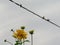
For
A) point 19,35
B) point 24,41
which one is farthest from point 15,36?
point 24,41

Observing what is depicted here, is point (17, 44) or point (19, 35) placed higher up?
point (19, 35)

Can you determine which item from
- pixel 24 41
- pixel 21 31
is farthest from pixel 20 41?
pixel 21 31

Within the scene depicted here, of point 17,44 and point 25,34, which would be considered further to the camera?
point 25,34

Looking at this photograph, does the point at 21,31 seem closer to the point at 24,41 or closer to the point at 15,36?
the point at 15,36

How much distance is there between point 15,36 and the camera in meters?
3.60

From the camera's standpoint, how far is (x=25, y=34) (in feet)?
12.5

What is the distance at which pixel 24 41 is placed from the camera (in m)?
3.34

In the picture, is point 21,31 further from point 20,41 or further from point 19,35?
point 20,41

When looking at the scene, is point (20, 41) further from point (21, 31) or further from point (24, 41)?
point (21, 31)

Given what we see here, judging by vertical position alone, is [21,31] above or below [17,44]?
above

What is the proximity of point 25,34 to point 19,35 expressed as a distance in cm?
25

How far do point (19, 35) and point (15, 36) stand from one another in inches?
4.0

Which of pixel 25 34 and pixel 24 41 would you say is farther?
pixel 25 34

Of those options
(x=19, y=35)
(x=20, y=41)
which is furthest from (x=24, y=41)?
(x=19, y=35)
